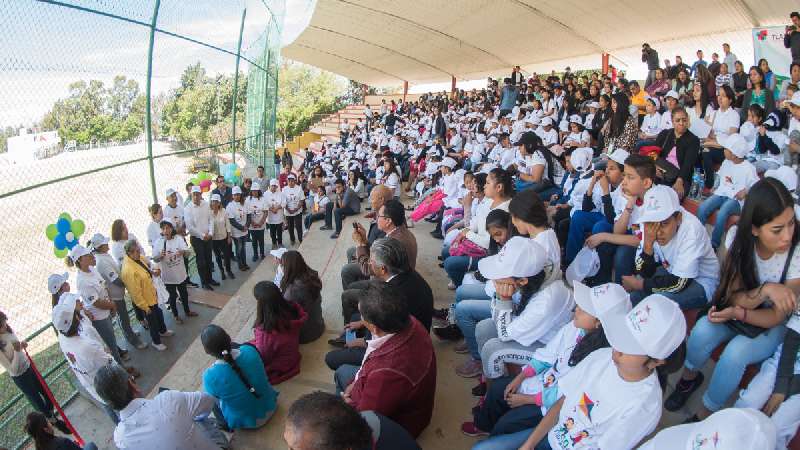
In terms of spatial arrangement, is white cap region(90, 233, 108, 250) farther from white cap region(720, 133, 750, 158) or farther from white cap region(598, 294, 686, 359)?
white cap region(720, 133, 750, 158)

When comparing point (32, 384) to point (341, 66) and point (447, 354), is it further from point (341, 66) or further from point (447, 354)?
point (341, 66)

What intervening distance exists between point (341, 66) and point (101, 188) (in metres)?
26.2

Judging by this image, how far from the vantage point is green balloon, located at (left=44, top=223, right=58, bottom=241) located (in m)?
4.88

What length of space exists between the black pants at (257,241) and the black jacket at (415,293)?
5.96 meters

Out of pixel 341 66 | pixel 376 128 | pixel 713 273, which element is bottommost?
pixel 713 273

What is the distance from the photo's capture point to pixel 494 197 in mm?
4453

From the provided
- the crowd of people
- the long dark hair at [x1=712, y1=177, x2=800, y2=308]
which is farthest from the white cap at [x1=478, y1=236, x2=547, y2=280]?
the long dark hair at [x1=712, y1=177, x2=800, y2=308]

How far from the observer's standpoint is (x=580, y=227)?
170 inches

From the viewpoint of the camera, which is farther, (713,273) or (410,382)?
(713,273)

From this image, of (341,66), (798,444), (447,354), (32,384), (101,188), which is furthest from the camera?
(341,66)

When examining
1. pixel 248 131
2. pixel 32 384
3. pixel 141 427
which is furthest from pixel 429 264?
pixel 248 131

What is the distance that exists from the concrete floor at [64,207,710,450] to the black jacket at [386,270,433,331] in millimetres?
563

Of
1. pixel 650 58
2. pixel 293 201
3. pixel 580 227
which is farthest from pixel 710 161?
pixel 650 58

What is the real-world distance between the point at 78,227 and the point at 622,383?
5.65 meters
